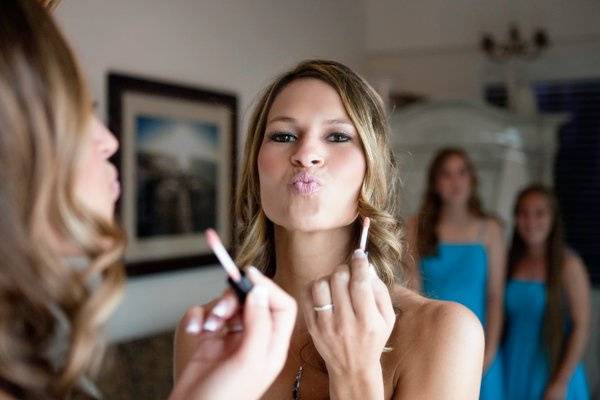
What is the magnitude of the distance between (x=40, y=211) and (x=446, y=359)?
2.12ft

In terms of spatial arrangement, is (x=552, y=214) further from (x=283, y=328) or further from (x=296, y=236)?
(x=283, y=328)

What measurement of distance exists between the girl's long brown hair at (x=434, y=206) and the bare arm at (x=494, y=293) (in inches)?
4.8

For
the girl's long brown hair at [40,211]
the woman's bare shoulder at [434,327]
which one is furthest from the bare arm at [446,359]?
the girl's long brown hair at [40,211]

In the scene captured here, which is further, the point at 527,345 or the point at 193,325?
the point at 527,345

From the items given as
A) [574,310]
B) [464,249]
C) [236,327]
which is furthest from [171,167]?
[236,327]

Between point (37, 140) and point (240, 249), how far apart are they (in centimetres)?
74

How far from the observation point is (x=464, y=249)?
10.8ft

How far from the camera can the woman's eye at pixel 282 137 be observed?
4.12 feet

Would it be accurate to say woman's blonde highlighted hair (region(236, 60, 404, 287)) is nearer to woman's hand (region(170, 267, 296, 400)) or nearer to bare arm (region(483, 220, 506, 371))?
woman's hand (region(170, 267, 296, 400))

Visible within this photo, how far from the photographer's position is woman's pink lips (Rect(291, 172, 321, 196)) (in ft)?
3.88

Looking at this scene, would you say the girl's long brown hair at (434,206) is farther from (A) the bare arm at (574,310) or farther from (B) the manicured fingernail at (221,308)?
(B) the manicured fingernail at (221,308)

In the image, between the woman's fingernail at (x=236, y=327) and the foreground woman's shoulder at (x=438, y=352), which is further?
the foreground woman's shoulder at (x=438, y=352)

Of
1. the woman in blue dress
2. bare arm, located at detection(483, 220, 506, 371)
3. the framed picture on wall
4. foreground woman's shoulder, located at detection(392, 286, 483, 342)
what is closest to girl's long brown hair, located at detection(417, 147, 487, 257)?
bare arm, located at detection(483, 220, 506, 371)

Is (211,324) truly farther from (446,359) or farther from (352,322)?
(446,359)
